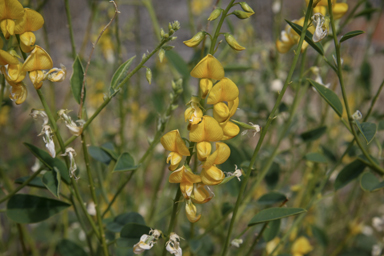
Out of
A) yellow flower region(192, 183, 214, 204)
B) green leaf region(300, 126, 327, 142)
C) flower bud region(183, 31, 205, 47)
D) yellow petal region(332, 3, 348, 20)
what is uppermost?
yellow petal region(332, 3, 348, 20)

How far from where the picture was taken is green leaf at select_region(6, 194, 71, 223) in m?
0.50

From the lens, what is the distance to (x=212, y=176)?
36cm

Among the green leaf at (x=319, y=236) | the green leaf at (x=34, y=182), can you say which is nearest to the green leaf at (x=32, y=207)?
the green leaf at (x=34, y=182)

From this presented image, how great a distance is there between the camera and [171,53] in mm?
680

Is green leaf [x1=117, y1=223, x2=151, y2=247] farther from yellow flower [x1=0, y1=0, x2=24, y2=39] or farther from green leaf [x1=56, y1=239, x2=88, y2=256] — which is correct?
yellow flower [x1=0, y1=0, x2=24, y2=39]

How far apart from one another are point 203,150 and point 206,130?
2 centimetres

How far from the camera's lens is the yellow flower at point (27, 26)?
1.23 feet

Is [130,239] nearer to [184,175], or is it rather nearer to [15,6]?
[184,175]

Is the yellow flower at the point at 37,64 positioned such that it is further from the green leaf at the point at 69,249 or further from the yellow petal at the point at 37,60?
the green leaf at the point at 69,249

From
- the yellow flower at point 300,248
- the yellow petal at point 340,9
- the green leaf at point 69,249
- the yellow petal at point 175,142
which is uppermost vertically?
the yellow petal at point 340,9

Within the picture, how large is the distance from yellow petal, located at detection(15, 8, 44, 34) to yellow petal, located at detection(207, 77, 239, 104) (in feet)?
0.71

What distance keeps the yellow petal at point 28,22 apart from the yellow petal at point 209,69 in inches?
7.5

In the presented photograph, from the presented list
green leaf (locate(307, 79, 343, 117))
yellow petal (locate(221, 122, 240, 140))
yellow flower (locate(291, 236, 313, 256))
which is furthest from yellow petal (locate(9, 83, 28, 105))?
yellow flower (locate(291, 236, 313, 256))

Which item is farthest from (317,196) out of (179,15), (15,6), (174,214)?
(179,15)
